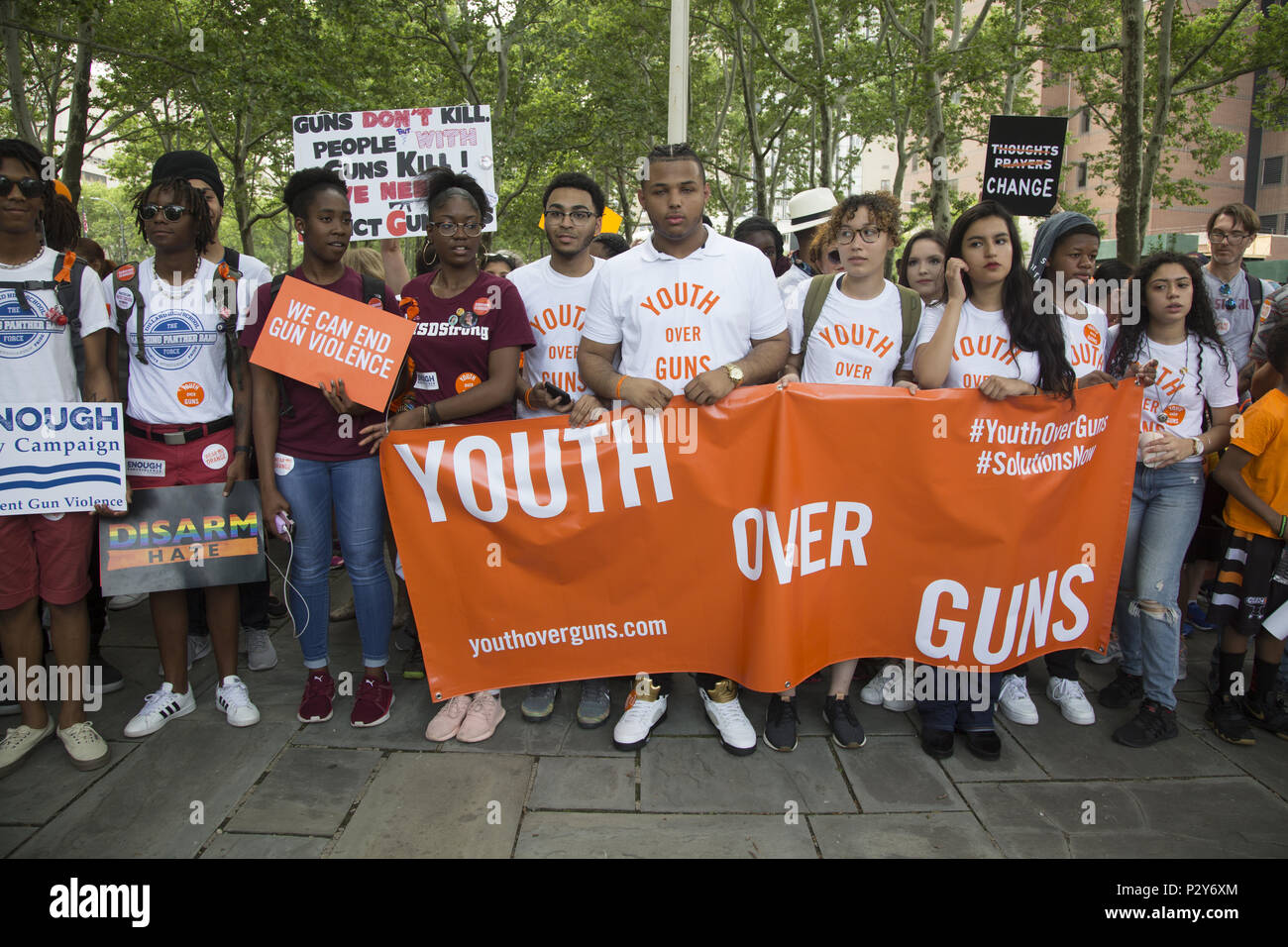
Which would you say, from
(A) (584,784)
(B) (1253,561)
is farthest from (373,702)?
(B) (1253,561)

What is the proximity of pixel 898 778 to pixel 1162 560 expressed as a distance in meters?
1.55

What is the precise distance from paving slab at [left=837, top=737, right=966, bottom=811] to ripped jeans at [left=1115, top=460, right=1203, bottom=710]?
1.10 m

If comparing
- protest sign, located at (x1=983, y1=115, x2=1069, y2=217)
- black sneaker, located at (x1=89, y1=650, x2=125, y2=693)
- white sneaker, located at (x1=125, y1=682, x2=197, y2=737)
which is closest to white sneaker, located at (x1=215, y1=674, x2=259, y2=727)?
white sneaker, located at (x1=125, y1=682, x2=197, y2=737)

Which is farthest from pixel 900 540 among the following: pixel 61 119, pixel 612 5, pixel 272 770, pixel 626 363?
pixel 61 119

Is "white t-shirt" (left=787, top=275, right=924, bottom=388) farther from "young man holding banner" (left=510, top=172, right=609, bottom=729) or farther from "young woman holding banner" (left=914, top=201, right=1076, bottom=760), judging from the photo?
"young man holding banner" (left=510, top=172, right=609, bottom=729)

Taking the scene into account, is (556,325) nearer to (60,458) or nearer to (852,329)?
(852,329)

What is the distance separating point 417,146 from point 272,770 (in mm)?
4050

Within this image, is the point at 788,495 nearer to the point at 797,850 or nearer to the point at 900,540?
the point at 900,540

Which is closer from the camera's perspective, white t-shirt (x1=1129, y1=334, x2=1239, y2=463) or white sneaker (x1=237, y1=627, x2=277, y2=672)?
white t-shirt (x1=1129, y1=334, x2=1239, y2=463)

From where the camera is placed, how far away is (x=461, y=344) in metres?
3.45

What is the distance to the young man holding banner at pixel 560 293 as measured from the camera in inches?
147

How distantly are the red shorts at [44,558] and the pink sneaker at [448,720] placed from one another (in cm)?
152

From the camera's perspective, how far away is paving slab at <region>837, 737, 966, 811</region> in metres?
2.98

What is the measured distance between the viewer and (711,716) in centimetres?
348
